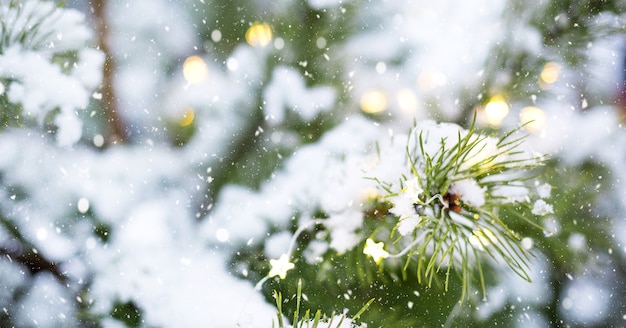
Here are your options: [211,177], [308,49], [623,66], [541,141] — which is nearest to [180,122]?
[211,177]

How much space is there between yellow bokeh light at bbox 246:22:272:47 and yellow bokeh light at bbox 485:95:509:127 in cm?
29

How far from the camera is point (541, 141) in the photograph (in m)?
0.64

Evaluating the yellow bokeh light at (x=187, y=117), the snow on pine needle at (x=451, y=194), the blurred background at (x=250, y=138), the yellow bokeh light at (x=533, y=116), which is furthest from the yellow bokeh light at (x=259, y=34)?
the yellow bokeh light at (x=533, y=116)

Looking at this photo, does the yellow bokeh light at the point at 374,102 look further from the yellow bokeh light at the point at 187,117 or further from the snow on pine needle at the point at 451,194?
the yellow bokeh light at the point at 187,117

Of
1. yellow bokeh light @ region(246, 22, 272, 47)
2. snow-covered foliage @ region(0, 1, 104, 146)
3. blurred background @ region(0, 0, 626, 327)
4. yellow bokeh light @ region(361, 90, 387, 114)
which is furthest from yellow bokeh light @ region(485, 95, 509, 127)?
snow-covered foliage @ region(0, 1, 104, 146)

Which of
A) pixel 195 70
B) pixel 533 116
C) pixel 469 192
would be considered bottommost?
pixel 469 192

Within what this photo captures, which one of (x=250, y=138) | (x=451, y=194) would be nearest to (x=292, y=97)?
(x=250, y=138)

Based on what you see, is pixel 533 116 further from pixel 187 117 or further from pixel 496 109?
pixel 187 117

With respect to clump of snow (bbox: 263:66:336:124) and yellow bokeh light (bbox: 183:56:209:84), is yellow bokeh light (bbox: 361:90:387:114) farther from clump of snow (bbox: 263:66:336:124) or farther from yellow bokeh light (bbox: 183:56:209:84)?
yellow bokeh light (bbox: 183:56:209:84)

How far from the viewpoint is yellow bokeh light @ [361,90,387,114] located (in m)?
0.65

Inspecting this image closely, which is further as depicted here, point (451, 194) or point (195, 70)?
point (195, 70)

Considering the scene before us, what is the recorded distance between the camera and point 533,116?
64 centimetres

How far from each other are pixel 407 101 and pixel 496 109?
11 cm

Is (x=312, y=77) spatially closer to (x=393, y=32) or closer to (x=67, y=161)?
(x=393, y=32)
